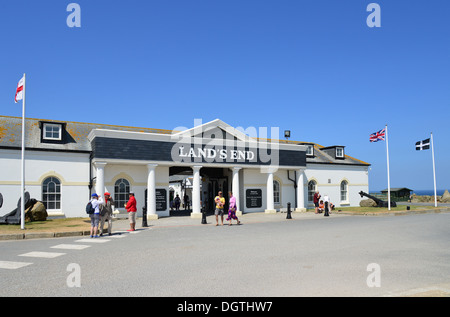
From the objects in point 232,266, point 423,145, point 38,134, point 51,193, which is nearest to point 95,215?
point 232,266

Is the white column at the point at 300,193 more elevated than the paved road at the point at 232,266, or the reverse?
the white column at the point at 300,193

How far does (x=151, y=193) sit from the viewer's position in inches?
870

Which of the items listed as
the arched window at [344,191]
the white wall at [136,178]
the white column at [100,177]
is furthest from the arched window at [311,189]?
the white column at [100,177]

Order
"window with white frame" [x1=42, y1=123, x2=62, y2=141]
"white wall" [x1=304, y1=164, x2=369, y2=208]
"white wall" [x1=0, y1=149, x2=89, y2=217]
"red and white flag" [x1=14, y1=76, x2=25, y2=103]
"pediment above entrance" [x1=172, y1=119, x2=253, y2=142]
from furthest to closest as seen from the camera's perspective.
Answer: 1. "white wall" [x1=304, y1=164, x2=369, y2=208]
2. "pediment above entrance" [x1=172, y1=119, x2=253, y2=142]
3. "window with white frame" [x1=42, y1=123, x2=62, y2=141]
4. "white wall" [x1=0, y1=149, x2=89, y2=217]
5. "red and white flag" [x1=14, y1=76, x2=25, y2=103]

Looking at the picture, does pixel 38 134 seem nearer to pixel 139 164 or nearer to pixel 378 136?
pixel 139 164

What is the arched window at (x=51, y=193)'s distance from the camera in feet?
70.1

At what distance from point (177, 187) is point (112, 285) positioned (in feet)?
142

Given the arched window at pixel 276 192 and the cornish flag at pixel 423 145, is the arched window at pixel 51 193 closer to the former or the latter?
the arched window at pixel 276 192

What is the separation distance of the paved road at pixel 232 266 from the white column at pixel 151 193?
908cm

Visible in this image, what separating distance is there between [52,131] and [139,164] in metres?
5.92

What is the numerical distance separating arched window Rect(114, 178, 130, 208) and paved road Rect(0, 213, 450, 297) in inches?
379

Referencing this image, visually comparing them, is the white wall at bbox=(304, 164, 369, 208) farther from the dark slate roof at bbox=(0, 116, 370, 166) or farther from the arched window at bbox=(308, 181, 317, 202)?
the dark slate roof at bbox=(0, 116, 370, 166)

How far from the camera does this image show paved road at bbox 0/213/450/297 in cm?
607

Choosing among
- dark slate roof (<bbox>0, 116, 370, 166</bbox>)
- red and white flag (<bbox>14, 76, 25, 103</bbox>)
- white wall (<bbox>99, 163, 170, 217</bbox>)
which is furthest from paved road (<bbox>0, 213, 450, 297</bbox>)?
dark slate roof (<bbox>0, 116, 370, 166</bbox>)
